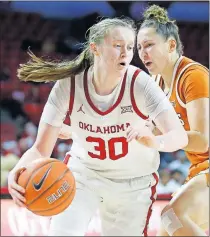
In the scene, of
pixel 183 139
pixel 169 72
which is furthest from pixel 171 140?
pixel 169 72

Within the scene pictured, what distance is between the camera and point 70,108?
151cm

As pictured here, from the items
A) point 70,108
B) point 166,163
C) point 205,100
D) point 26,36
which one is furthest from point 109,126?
point 26,36

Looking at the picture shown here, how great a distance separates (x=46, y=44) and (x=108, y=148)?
55.3 inches

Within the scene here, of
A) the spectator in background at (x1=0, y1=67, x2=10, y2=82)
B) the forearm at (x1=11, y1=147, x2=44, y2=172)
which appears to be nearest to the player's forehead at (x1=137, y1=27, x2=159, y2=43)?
the forearm at (x1=11, y1=147, x2=44, y2=172)

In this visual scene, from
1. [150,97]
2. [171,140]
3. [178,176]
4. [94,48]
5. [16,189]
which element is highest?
[94,48]

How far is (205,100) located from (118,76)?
0.23m

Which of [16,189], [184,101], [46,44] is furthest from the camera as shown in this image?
[46,44]

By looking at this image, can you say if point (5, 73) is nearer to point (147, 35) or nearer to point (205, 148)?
point (147, 35)

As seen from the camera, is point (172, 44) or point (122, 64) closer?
point (122, 64)

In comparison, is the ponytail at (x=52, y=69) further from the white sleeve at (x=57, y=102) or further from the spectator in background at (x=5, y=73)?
the spectator in background at (x=5, y=73)

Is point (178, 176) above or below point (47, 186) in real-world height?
below

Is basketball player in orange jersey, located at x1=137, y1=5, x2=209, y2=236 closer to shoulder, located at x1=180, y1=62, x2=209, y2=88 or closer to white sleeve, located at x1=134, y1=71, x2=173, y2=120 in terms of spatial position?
shoulder, located at x1=180, y1=62, x2=209, y2=88

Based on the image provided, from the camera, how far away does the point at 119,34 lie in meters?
1.48

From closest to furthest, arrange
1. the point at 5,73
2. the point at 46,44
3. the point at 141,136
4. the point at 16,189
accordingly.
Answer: the point at 141,136
the point at 16,189
the point at 46,44
the point at 5,73
